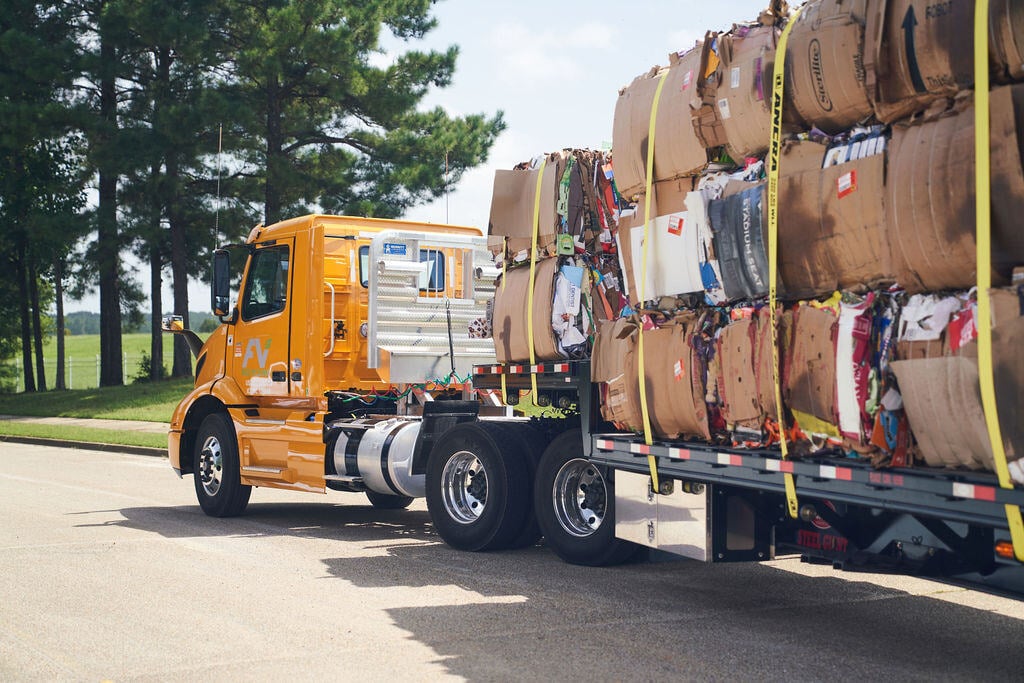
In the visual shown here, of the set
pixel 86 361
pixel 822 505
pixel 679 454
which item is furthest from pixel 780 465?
pixel 86 361

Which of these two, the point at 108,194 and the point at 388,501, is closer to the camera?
the point at 388,501

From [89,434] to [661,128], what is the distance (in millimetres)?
20762

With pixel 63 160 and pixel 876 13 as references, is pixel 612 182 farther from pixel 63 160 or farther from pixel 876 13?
pixel 63 160

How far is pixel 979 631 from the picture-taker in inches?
274

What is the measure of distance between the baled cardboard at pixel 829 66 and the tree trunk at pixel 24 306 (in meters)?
41.7

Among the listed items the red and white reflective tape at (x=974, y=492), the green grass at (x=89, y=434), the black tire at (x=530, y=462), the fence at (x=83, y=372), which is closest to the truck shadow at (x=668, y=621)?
the black tire at (x=530, y=462)

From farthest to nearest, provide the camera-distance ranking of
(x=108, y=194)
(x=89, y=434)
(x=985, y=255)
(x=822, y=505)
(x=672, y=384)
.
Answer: (x=108, y=194) → (x=89, y=434) → (x=672, y=384) → (x=822, y=505) → (x=985, y=255)

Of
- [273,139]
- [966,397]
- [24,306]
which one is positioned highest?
[273,139]

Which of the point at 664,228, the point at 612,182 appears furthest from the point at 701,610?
the point at 612,182

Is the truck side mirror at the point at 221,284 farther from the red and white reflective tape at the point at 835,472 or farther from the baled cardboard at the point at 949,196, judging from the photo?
the baled cardboard at the point at 949,196

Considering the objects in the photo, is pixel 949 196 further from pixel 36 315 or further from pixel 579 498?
pixel 36 315

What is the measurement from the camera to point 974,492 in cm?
472

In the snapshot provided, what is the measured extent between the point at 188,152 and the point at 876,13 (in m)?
31.1

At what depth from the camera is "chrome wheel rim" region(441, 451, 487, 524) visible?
977 centimetres
